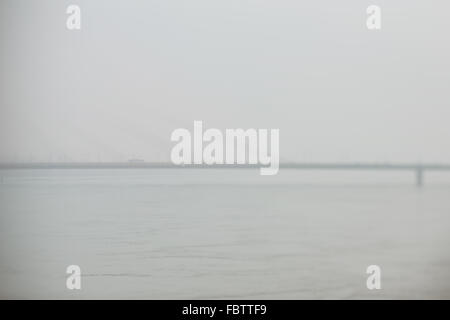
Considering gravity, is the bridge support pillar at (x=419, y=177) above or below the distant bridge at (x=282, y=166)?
below

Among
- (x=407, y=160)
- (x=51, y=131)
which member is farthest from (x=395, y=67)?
(x=51, y=131)

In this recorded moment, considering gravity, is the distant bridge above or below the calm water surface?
above

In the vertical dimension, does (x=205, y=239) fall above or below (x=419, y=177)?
below

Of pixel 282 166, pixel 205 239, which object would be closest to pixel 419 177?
pixel 282 166

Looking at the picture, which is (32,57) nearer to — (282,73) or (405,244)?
(282,73)

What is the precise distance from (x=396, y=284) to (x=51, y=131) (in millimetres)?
1529

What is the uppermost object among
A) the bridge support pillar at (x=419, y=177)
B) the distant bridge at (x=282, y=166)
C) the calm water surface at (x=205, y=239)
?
the distant bridge at (x=282, y=166)

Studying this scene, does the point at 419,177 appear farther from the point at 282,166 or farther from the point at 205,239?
the point at 205,239

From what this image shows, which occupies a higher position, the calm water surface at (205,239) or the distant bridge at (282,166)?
the distant bridge at (282,166)

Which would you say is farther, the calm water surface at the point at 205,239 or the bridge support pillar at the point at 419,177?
the bridge support pillar at the point at 419,177

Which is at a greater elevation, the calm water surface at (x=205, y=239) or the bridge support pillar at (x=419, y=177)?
the bridge support pillar at (x=419, y=177)

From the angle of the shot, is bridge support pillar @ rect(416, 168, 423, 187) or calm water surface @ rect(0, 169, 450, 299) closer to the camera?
calm water surface @ rect(0, 169, 450, 299)

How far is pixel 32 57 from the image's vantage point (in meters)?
2.62
